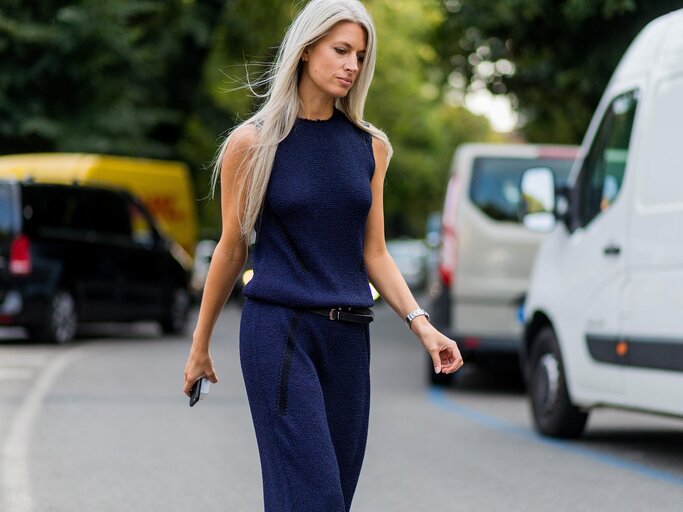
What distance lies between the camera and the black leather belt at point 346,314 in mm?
4004

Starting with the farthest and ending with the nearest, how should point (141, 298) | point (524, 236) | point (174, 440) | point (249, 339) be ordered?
point (141, 298), point (524, 236), point (174, 440), point (249, 339)

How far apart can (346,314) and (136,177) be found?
21.6 m

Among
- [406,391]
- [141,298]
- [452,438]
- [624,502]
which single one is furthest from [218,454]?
[141,298]

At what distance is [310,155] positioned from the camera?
407 cm

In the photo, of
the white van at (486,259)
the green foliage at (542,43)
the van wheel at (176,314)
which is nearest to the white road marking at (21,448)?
the white van at (486,259)

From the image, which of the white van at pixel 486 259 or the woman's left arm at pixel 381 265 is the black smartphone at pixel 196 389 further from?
the white van at pixel 486 259

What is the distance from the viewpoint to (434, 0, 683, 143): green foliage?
18.4m

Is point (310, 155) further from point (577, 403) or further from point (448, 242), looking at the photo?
point (448, 242)

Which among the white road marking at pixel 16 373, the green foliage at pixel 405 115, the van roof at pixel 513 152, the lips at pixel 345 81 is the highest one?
the lips at pixel 345 81

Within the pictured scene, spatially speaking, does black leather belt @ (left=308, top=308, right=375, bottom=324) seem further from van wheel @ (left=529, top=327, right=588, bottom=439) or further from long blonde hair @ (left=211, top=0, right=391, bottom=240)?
van wheel @ (left=529, top=327, right=588, bottom=439)

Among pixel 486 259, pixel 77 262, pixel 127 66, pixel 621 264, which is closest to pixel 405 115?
pixel 127 66

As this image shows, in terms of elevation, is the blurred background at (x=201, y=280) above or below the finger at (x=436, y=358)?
below

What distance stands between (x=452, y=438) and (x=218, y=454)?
165cm

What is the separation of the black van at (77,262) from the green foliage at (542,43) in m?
4.84
